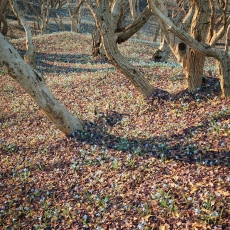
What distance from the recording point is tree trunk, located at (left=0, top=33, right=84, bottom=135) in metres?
6.02

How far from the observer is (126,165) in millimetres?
5910

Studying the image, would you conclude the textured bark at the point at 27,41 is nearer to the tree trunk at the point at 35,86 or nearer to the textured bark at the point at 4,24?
the textured bark at the point at 4,24

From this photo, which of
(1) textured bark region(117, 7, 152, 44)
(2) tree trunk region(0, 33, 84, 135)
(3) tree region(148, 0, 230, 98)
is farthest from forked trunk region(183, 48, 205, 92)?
(1) textured bark region(117, 7, 152, 44)

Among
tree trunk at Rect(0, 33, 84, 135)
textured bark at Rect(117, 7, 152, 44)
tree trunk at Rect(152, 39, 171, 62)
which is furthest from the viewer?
tree trunk at Rect(152, 39, 171, 62)

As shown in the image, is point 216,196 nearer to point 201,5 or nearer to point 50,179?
point 50,179

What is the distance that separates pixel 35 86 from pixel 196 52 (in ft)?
14.3

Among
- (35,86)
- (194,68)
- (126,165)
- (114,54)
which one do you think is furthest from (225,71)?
(35,86)

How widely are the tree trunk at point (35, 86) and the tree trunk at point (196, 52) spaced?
3599 millimetres

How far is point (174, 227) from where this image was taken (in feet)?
13.3

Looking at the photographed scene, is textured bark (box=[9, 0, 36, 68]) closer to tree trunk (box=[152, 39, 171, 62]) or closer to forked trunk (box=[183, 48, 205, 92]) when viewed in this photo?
tree trunk (box=[152, 39, 171, 62])

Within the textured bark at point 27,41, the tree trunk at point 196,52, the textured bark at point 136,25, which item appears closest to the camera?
the tree trunk at point 196,52

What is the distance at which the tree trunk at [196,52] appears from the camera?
6.55 metres

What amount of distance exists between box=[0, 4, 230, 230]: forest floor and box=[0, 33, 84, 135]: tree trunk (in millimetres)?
533

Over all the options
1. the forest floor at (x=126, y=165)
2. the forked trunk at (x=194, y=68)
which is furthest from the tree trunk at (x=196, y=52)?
the forest floor at (x=126, y=165)
